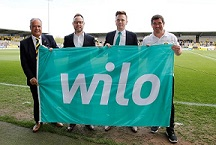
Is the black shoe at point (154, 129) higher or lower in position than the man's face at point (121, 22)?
lower

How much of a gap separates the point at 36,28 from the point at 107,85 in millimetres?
1387

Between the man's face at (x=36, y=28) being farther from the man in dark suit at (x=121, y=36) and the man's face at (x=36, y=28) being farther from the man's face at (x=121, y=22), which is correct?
the man's face at (x=121, y=22)

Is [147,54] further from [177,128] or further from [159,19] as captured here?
[177,128]

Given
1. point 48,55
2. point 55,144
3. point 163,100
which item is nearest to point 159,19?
point 163,100

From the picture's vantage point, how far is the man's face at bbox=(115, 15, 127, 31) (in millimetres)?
3584

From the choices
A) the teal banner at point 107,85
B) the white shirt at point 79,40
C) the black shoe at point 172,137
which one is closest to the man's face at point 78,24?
the white shirt at point 79,40

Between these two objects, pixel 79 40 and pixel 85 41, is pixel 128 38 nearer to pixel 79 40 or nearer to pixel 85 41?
pixel 85 41

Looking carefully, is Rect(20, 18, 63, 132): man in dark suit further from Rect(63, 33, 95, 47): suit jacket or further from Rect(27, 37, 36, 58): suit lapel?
Rect(63, 33, 95, 47): suit jacket

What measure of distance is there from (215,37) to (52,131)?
251ft

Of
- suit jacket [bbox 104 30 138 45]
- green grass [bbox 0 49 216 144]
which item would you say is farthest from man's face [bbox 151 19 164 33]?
green grass [bbox 0 49 216 144]

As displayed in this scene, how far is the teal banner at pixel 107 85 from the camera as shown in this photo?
3334 mm

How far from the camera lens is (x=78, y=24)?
356 cm

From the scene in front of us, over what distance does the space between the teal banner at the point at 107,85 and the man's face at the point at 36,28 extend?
23 cm

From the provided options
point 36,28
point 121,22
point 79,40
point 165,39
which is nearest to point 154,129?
point 165,39
